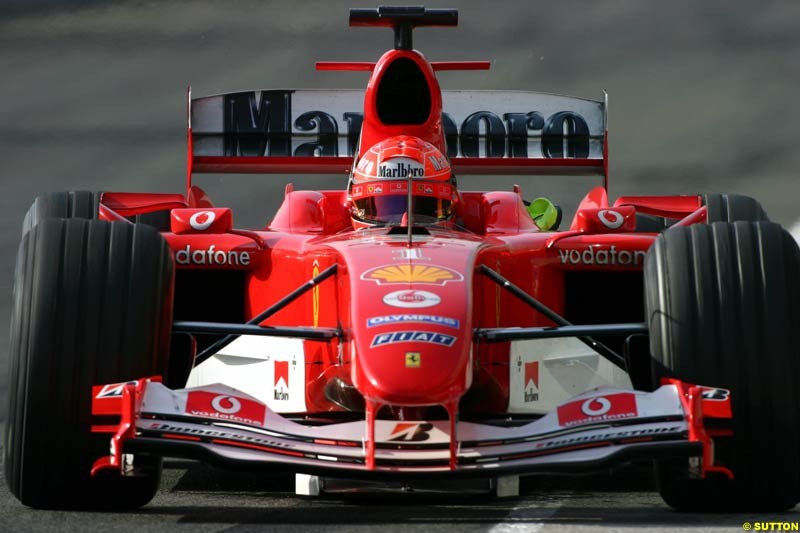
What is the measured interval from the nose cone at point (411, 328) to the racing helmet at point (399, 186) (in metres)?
1.81

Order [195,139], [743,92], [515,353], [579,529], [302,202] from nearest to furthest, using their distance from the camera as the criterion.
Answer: [579,529] < [515,353] < [302,202] < [195,139] < [743,92]

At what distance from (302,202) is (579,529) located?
4.28 meters

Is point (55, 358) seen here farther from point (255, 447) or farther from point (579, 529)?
point (579, 529)

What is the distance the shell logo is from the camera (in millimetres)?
5730

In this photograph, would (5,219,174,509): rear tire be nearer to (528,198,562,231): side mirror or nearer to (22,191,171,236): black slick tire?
(22,191,171,236): black slick tire

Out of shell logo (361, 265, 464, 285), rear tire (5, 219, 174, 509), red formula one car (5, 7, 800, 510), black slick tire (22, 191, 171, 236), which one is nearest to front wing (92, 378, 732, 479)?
red formula one car (5, 7, 800, 510)

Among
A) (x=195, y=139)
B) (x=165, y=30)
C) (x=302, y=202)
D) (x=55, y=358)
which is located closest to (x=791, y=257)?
(x=55, y=358)

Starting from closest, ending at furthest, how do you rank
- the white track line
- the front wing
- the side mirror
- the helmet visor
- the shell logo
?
1. the white track line
2. the front wing
3. the shell logo
4. the helmet visor
5. the side mirror

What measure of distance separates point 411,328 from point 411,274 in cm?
45

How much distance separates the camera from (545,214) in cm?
1073

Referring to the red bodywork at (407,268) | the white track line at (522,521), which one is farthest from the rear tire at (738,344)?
the white track line at (522,521)

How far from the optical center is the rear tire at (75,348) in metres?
5.46

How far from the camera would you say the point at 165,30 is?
1820cm

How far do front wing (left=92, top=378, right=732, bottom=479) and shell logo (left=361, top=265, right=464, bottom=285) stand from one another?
0.63 meters
